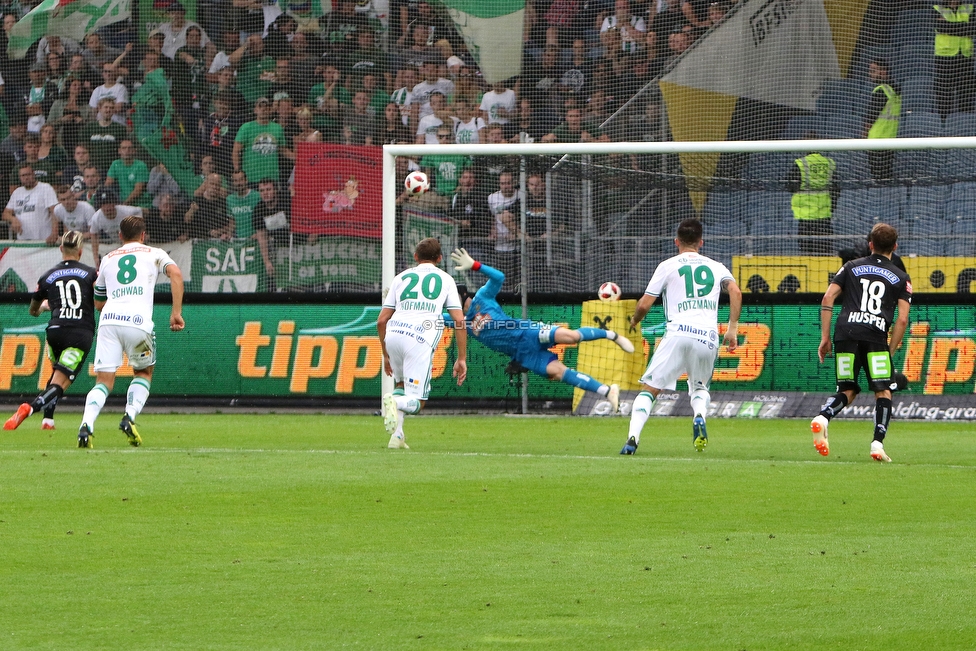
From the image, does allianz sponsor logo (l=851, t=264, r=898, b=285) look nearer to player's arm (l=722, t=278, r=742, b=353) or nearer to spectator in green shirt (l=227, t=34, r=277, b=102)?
player's arm (l=722, t=278, r=742, b=353)

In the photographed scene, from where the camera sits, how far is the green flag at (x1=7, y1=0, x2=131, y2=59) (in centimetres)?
2591

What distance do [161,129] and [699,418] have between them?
1511 cm

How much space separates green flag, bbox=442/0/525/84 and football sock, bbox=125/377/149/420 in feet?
40.0

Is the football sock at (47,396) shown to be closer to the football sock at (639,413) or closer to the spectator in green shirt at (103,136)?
the football sock at (639,413)

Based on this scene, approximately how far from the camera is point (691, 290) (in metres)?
13.0

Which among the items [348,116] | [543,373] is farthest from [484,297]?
[348,116]

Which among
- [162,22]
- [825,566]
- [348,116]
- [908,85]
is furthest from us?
[162,22]

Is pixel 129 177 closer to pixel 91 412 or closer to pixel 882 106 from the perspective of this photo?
pixel 91 412

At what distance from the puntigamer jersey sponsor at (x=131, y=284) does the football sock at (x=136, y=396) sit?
1.68 ft

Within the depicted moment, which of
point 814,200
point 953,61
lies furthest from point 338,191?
point 953,61

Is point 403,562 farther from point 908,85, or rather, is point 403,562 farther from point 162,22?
point 162,22

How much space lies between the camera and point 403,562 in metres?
6.75

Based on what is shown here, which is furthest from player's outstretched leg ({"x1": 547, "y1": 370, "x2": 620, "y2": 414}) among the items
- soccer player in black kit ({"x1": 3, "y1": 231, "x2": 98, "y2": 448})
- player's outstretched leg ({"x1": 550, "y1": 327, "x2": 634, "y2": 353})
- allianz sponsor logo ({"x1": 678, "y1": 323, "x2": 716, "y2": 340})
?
soccer player in black kit ({"x1": 3, "y1": 231, "x2": 98, "y2": 448})

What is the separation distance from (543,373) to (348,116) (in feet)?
29.8
